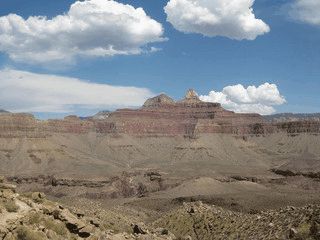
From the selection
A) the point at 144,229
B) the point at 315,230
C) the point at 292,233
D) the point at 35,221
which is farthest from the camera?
the point at 144,229

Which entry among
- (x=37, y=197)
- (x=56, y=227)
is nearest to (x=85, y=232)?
(x=56, y=227)

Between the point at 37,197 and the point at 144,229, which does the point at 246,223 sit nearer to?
the point at 144,229

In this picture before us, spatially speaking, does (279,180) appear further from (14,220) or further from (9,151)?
(14,220)

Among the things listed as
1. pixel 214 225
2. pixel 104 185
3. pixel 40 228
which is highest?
pixel 40 228

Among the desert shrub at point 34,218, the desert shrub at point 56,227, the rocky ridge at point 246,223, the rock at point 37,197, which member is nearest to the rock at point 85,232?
the desert shrub at point 56,227

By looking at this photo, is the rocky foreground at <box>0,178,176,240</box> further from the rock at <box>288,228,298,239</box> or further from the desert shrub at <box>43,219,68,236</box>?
the rock at <box>288,228,298,239</box>

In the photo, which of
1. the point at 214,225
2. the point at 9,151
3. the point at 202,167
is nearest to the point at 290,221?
the point at 214,225

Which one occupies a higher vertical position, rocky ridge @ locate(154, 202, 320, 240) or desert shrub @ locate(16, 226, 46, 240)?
desert shrub @ locate(16, 226, 46, 240)

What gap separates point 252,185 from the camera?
447ft

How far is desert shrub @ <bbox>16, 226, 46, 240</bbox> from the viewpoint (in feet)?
71.9

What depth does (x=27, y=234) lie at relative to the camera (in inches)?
864

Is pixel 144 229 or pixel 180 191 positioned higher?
pixel 144 229

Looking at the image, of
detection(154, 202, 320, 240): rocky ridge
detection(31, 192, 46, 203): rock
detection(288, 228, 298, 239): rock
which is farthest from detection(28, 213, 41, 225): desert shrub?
detection(288, 228, 298, 239): rock

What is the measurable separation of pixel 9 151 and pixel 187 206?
14821cm
